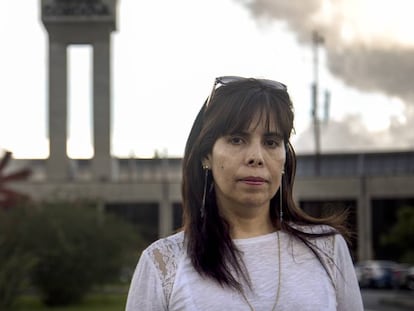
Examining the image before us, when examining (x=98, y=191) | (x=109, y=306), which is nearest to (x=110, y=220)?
(x=109, y=306)

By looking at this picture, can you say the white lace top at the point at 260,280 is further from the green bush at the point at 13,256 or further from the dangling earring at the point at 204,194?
the green bush at the point at 13,256

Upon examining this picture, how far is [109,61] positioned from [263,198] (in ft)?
191

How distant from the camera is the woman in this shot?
2744mm

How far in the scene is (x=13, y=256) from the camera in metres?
24.7

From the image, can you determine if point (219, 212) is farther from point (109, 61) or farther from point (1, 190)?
point (109, 61)

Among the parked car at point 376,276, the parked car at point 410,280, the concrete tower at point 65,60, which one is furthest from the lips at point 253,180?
the concrete tower at point 65,60

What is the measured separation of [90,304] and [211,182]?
2777cm

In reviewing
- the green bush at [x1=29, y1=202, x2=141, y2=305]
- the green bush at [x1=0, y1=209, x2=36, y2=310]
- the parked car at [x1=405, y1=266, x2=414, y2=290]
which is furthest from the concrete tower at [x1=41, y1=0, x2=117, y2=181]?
the green bush at [x1=0, y1=209, x2=36, y2=310]

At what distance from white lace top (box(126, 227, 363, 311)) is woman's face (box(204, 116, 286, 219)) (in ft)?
0.39

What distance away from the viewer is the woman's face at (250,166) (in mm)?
2840

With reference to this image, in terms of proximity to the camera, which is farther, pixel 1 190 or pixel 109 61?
pixel 109 61

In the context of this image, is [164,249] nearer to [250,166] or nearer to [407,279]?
[250,166]

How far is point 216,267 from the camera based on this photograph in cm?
279

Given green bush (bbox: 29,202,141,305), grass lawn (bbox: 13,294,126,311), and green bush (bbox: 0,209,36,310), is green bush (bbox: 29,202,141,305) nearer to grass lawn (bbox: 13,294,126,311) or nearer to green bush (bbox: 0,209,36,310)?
green bush (bbox: 0,209,36,310)
